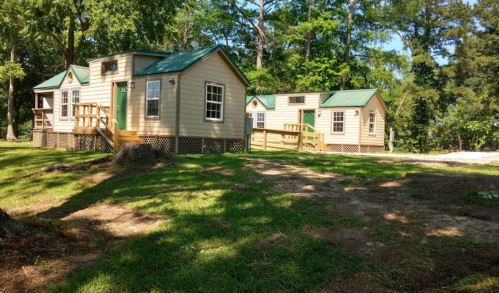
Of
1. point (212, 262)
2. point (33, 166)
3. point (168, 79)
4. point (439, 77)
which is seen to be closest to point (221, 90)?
point (168, 79)

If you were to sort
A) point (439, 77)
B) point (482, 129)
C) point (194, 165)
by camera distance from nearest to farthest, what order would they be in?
point (194, 165) → point (482, 129) → point (439, 77)

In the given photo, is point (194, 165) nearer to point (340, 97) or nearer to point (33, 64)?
point (340, 97)

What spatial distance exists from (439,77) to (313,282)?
33115 millimetres

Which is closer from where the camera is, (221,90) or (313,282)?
(313,282)

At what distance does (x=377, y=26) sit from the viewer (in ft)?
107

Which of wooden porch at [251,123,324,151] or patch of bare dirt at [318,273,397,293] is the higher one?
wooden porch at [251,123,324,151]

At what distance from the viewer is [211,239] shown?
14.9ft

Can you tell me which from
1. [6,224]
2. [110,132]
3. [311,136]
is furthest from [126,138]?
[311,136]

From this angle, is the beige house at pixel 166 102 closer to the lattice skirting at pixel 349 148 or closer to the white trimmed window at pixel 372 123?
the lattice skirting at pixel 349 148

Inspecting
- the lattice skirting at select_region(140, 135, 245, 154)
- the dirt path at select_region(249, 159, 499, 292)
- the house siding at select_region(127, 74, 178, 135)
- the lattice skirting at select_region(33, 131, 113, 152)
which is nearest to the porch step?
the house siding at select_region(127, 74, 178, 135)

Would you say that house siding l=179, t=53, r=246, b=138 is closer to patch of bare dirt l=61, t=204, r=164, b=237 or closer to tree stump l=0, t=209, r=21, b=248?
patch of bare dirt l=61, t=204, r=164, b=237

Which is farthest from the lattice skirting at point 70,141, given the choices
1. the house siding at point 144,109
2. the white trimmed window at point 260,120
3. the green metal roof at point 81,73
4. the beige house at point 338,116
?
the white trimmed window at point 260,120

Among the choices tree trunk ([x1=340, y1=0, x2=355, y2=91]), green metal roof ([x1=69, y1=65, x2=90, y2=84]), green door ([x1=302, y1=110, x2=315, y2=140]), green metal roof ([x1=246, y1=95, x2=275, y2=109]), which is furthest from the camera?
tree trunk ([x1=340, y1=0, x2=355, y2=91])

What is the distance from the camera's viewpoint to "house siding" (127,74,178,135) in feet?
47.6
